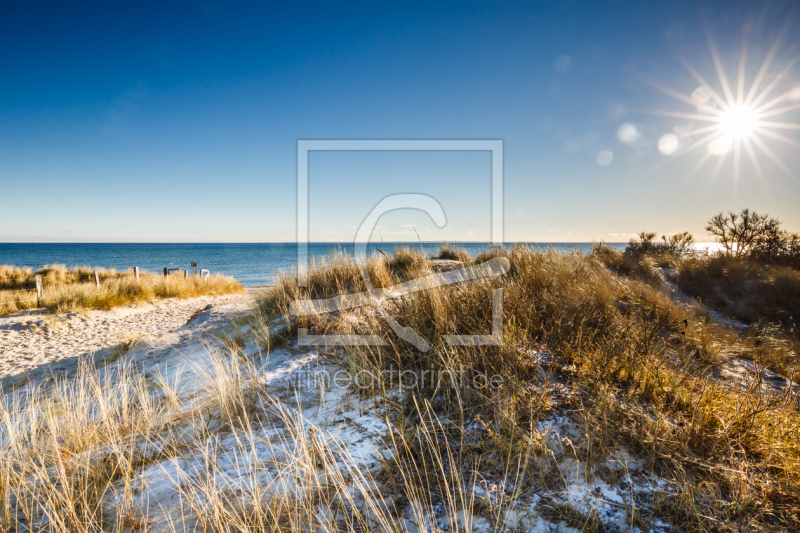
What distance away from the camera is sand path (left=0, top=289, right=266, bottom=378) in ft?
20.9

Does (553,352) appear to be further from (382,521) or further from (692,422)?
(382,521)

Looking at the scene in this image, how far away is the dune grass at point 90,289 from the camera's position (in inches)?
412

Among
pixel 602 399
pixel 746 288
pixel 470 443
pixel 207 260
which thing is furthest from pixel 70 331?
pixel 207 260

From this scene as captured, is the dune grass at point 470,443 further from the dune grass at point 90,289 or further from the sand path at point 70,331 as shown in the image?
the dune grass at point 90,289

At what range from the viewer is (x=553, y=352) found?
9.93ft

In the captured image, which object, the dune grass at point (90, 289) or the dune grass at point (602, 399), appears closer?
the dune grass at point (602, 399)

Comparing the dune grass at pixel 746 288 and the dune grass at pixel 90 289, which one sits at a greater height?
the dune grass at pixel 746 288

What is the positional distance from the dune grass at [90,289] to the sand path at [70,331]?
2.10 feet

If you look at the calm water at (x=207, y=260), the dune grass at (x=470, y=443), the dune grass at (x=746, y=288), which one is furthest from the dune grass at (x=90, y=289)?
the dune grass at (x=746, y=288)

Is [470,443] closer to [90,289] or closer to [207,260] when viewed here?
[90,289]

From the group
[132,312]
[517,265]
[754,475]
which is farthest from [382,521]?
[132,312]

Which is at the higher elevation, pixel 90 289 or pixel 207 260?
pixel 90 289

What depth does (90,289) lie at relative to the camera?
451 inches

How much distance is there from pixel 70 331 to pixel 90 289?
4438 mm
